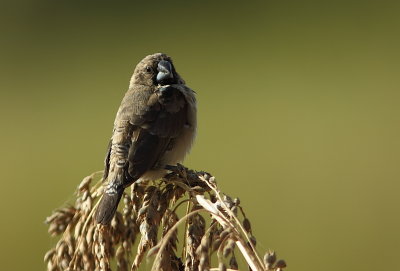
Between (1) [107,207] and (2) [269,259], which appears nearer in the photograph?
(2) [269,259]

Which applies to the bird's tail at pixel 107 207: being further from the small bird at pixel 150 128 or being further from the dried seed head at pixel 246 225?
the dried seed head at pixel 246 225

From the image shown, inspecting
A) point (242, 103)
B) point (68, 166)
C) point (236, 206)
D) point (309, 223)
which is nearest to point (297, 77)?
point (242, 103)

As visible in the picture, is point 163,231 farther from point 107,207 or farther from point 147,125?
point 147,125

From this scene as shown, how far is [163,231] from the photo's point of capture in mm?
2752

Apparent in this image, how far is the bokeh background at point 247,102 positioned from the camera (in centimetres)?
891

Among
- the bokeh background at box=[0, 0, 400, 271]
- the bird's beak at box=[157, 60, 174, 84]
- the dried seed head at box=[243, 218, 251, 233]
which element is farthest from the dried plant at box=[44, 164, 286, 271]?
the bokeh background at box=[0, 0, 400, 271]

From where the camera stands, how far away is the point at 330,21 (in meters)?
15.7

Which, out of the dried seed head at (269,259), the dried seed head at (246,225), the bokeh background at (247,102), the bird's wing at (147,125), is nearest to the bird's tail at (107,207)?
the bird's wing at (147,125)

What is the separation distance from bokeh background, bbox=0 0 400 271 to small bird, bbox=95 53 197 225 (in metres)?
3.45

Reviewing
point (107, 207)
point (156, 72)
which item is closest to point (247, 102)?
point (156, 72)

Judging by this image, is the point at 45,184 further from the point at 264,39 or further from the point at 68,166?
the point at 264,39

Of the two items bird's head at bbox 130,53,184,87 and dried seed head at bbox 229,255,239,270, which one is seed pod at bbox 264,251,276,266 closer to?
dried seed head at bbox 229,255,239,270

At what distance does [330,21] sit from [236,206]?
45.7ft

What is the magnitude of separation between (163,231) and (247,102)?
11004 mm
